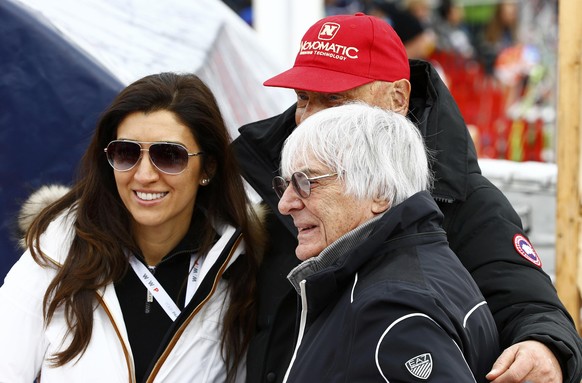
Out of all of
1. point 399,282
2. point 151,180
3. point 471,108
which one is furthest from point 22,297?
point 471,108

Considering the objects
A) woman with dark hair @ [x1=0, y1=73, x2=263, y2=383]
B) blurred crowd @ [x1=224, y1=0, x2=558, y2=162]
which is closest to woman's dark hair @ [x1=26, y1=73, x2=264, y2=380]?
woman with dark hair @ [x1=0, y1=73, x2=263, y2=383]

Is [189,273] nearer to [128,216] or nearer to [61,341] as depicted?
[128,216]

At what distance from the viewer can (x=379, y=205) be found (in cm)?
217

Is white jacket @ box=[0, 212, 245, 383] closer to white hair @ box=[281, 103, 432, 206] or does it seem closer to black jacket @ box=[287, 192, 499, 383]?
black jacket @ box=[287, 192, 499, 383]

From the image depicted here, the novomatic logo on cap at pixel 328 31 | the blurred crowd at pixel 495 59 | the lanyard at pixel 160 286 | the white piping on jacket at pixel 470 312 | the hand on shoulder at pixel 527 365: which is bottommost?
the blurred crowd at pixel 495 59

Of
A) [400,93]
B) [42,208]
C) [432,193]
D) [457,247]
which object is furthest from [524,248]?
[42,208]

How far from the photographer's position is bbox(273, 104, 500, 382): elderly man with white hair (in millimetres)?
1934

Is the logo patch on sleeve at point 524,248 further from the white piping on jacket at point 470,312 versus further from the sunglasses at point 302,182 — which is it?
the sunglasses at point 302,182

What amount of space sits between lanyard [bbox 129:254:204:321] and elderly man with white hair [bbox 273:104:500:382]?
2.00 feet

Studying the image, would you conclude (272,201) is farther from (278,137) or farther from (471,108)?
(471,108)

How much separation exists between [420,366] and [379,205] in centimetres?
42

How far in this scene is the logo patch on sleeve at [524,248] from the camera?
2.60 meters

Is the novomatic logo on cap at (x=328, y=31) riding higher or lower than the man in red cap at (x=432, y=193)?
higher

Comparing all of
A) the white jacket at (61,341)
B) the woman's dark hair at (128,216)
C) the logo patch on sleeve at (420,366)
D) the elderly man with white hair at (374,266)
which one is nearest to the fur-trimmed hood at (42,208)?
the woman's dark hair at (128,216)
